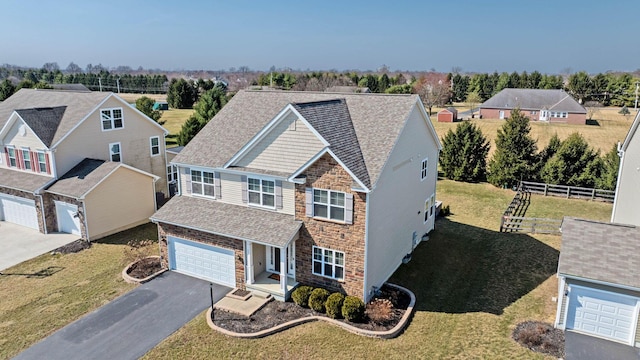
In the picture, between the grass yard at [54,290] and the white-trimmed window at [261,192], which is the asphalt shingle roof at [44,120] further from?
the white-trimmed window at [261,192]

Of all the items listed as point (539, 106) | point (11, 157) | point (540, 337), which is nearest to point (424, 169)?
point (540, 337)

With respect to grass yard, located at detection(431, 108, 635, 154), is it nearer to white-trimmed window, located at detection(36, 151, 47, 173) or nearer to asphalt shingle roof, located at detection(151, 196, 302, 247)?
asphalt shingle roof, located at detection(151, 196, 302, 247)

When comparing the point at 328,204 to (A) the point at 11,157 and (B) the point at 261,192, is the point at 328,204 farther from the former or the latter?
(A) the point at 11,157

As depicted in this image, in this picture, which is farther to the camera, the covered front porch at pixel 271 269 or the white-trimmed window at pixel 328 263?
the covered front porch at pixel 271 269

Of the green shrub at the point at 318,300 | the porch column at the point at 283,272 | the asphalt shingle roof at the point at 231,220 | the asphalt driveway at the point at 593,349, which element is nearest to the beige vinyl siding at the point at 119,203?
the asphalt shingle roof at the point at 231,220

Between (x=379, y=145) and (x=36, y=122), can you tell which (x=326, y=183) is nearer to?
(x=379, y=145)

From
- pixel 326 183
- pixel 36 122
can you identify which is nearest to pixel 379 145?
pixel 326 183
